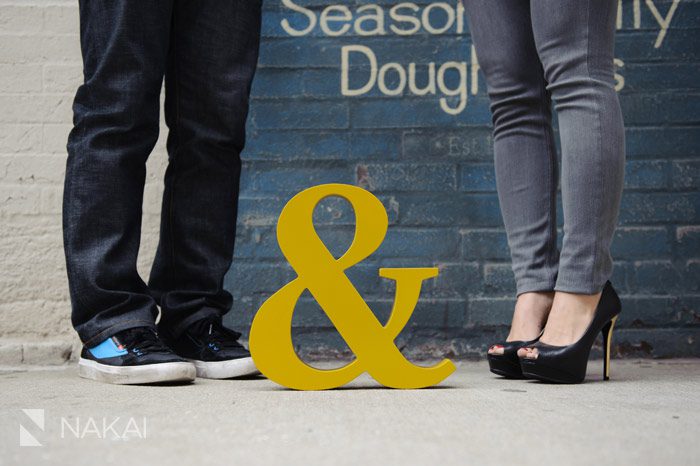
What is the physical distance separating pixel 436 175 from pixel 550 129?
0.57 metres

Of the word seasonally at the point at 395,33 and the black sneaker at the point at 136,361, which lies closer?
the black sneaker at the point at 136,361

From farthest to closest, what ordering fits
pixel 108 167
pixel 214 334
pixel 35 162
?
pixel 35 162 < pixel 214 334 < pixel 108 167

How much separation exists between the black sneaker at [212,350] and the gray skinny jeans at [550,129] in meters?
0.62

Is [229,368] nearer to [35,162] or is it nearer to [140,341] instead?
[140,341]

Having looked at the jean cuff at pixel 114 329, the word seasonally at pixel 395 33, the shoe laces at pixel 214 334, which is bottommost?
the shoe laces at pixel 214 334

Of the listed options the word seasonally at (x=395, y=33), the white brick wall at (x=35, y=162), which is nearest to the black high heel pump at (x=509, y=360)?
the word seasonally at (x=395, y=33)

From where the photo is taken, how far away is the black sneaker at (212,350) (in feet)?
5.87

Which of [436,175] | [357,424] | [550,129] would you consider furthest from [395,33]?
[357,424]

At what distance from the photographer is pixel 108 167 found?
1.75 m

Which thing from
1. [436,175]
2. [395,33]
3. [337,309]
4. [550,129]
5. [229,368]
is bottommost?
[229,368]

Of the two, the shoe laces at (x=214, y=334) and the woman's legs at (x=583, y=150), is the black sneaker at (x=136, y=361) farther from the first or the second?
the woman's legs at (x=583, y=150)

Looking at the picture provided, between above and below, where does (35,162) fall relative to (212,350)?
above

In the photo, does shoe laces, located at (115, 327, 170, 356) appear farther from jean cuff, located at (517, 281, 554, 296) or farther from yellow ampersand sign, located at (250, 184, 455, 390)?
jean cuff, located at (517, 281, 554, 296)

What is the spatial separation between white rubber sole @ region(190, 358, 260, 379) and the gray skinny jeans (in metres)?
0.60
